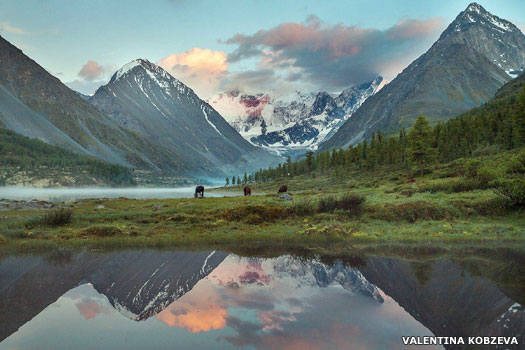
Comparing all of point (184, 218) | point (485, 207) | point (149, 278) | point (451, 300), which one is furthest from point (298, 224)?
point (451, 300)

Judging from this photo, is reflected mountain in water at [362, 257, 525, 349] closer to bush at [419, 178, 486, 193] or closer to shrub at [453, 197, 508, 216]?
shrub at [453, 197, 508, 216]

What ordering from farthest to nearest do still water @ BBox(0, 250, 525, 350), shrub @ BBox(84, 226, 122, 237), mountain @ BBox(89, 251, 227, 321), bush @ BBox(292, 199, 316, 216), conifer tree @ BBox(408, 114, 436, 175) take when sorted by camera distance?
conifer tree @ BBox(408, 114, 436, 175) → bush @ BBox(292, 199, 316, 216) → shrub @ BBox(84, 226, 122, 237) → mountain @ BBox(89, 251, 227, 321) → still water @ BBox(0, 250, 525, 350)

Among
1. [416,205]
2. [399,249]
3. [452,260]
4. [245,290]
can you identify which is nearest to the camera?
[245,290]

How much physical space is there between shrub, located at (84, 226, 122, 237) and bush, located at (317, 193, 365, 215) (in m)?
19.8

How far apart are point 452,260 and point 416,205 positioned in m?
14.9

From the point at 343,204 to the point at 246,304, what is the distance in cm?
2523

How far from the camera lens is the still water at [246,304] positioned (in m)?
12.0

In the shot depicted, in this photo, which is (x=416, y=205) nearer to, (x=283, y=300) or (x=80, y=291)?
(x=283, y=300)

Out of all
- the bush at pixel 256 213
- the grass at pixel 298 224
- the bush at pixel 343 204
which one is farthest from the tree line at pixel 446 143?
the bush at pixel 256 213

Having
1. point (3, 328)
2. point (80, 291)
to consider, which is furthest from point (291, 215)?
point (3, 328)

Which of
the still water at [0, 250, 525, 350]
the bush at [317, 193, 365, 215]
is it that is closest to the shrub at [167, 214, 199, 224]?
the bush at [317, 193, 365, 215]

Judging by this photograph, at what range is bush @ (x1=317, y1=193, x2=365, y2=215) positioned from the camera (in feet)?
123

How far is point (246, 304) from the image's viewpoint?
1494cm

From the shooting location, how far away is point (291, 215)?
122 feet
